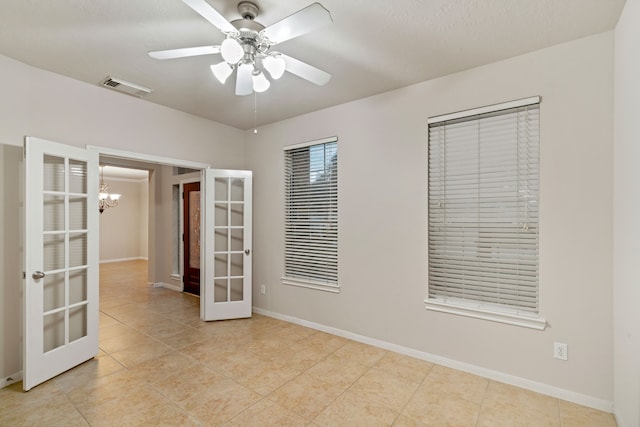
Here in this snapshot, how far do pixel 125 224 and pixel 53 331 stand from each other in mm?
8411

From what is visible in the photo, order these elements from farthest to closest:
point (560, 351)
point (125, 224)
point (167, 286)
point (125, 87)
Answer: point (125, 224), point (167, 286), point (125, 87), point (560, 351)

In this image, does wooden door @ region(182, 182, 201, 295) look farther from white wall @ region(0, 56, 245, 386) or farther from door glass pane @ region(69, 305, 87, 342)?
door glass pane @ region(69, 305, 87, 342)

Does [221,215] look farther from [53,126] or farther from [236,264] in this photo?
[53,126]

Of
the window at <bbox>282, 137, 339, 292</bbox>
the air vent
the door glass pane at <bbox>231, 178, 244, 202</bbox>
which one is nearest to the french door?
the air vent

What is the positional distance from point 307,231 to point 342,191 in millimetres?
746

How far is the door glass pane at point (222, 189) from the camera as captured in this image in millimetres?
4172

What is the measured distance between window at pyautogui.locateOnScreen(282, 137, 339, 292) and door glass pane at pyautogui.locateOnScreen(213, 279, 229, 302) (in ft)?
2.76

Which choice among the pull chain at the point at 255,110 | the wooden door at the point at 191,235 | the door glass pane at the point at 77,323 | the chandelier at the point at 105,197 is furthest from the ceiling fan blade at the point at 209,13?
the chandelier at the point at 105,197

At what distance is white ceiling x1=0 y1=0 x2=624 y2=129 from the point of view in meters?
1.90

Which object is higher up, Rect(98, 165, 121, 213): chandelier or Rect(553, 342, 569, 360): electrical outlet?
Rect(98, 165, 121, 213): chandelier

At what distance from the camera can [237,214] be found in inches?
167

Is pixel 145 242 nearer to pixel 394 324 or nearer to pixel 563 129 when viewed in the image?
pixel 394 324

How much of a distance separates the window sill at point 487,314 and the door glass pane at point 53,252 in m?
3.41

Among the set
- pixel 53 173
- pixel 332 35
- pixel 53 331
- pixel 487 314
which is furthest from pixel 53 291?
pixel 487 314
